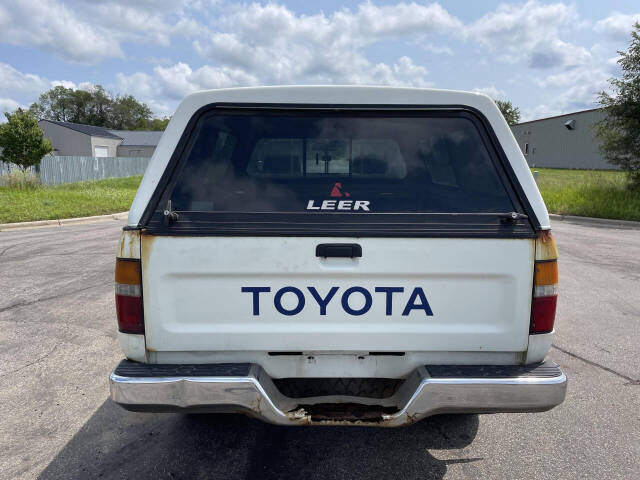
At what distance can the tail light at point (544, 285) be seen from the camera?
86.4 inches

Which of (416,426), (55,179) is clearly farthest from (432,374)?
(55,179)

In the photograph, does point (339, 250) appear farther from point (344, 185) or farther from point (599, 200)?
point (599, 200)

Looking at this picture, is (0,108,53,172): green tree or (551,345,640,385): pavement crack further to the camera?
(0,108,53,172): green tree

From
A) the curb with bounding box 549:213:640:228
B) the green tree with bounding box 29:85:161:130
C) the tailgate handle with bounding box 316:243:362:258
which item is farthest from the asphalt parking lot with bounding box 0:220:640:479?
the green tree with bounding box 29:85:161:130

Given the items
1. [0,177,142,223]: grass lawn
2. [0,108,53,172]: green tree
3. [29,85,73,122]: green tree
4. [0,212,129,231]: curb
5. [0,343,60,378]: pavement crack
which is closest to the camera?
[0,343,60,378]: pavement crack

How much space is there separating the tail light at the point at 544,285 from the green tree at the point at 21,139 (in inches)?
1419

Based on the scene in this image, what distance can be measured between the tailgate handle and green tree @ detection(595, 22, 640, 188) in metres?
17.8

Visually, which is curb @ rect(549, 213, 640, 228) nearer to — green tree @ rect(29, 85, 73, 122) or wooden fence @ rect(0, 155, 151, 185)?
wooden fence @ rect(0, 155, 151, 185)

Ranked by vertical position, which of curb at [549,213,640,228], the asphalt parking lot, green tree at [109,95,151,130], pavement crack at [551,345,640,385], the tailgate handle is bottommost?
the asphalt parking lot

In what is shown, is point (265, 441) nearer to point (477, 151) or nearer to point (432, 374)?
point (432, 374)

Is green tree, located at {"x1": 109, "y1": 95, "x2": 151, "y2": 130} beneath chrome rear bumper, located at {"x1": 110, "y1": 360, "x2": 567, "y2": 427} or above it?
above

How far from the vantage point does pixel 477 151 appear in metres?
2.35

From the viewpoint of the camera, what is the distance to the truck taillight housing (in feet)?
7.20

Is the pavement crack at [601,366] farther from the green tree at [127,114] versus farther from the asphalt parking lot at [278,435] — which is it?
the green tree at [127,114]
